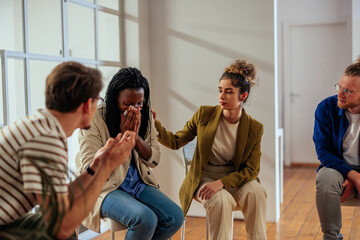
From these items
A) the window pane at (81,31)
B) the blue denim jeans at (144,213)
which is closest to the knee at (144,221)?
the blue denim jeans at (144,213)

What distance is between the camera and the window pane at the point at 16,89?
267cm

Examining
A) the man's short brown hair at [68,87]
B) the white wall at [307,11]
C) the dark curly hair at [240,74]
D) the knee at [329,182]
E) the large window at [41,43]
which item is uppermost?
the white wall at [307,11]

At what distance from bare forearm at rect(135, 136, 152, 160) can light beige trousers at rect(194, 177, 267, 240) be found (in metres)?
0.37

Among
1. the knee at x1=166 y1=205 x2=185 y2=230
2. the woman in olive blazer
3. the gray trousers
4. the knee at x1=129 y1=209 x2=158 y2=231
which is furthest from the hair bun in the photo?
the knee at x1=129 y1=209 x2=158 y2=231

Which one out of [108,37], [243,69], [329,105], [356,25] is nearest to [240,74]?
[243,69]

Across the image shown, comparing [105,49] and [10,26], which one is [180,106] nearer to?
[105,49]

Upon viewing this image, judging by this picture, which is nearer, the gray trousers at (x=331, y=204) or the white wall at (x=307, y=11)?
the gray trousers at (x=331, y=204)

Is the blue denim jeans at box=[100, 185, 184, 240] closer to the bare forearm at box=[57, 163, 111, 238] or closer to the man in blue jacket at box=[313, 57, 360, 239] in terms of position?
the bare forearm at box=[57, 163, 111, 238]

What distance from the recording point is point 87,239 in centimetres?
334

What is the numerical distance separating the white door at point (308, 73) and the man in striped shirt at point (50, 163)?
5.57m

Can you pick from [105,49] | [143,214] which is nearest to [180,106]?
[105,49]

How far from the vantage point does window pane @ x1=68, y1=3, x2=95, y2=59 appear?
320cm

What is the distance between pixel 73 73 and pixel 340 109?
1792 millimetres

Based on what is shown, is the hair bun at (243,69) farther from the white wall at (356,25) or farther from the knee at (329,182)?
the white wall at (356,25)
